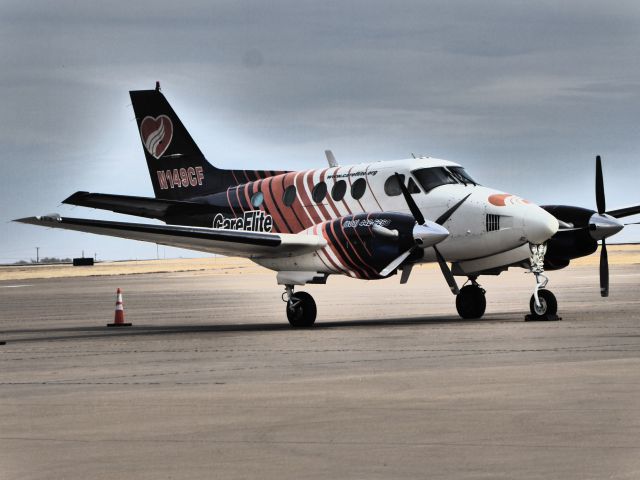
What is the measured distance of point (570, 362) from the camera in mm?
15953

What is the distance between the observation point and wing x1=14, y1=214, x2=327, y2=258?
25578 millimetres

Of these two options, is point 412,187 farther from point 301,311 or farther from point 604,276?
point 604,276

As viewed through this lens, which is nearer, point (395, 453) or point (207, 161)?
point (395, 453)

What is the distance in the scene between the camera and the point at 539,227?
2522cm

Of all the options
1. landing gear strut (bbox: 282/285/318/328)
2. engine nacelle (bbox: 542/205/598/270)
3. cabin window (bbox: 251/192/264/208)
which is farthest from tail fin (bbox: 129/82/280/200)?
engine nacelle (bbox: 542/205/598/270)

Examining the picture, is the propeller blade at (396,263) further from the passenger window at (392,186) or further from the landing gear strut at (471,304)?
the landing gear strut at (471,304)

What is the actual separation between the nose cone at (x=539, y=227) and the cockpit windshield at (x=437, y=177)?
2.12 m

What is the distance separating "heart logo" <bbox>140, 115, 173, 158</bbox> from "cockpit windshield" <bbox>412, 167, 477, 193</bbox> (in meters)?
10.5

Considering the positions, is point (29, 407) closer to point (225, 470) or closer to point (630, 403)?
point (225, 470)

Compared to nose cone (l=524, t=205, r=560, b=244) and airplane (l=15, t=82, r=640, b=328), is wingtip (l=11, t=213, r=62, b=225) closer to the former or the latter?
airplane (l=15, t=82, r=640, b=328)

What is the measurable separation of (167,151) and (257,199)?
18.7 ft

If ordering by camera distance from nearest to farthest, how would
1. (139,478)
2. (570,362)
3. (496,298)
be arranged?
1. (139,478)
2. (570,362)
3. (496,298)

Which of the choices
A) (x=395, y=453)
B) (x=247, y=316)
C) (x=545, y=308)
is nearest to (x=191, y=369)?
(x=395, y=453)

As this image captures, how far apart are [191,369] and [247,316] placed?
15.6m
